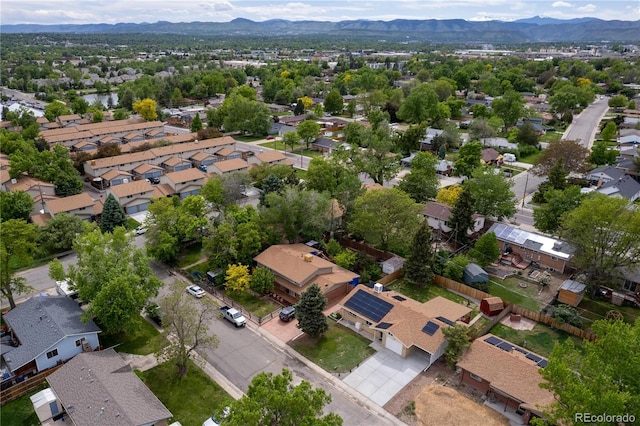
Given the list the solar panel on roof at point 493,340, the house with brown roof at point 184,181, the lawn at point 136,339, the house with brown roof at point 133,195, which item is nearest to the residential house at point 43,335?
the lawn at point 136,339

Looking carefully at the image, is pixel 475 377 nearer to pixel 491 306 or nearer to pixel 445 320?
pixel 445 320

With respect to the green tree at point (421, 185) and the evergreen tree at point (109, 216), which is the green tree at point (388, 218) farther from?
the evergreen tree at point (109, 216)

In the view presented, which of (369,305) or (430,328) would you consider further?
(369,305)

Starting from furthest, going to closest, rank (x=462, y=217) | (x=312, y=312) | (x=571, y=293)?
(x=462, y=217)
(x=571, y=293)
(x=312, y=312)

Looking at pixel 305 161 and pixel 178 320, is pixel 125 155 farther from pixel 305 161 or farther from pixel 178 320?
pixel 178 320

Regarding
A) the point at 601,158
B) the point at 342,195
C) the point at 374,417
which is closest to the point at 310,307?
the point at 374,417

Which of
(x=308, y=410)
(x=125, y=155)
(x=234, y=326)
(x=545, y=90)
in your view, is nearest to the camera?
(x=308, y=410)

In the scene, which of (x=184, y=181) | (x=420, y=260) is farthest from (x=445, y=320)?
(x=184, y=181)
